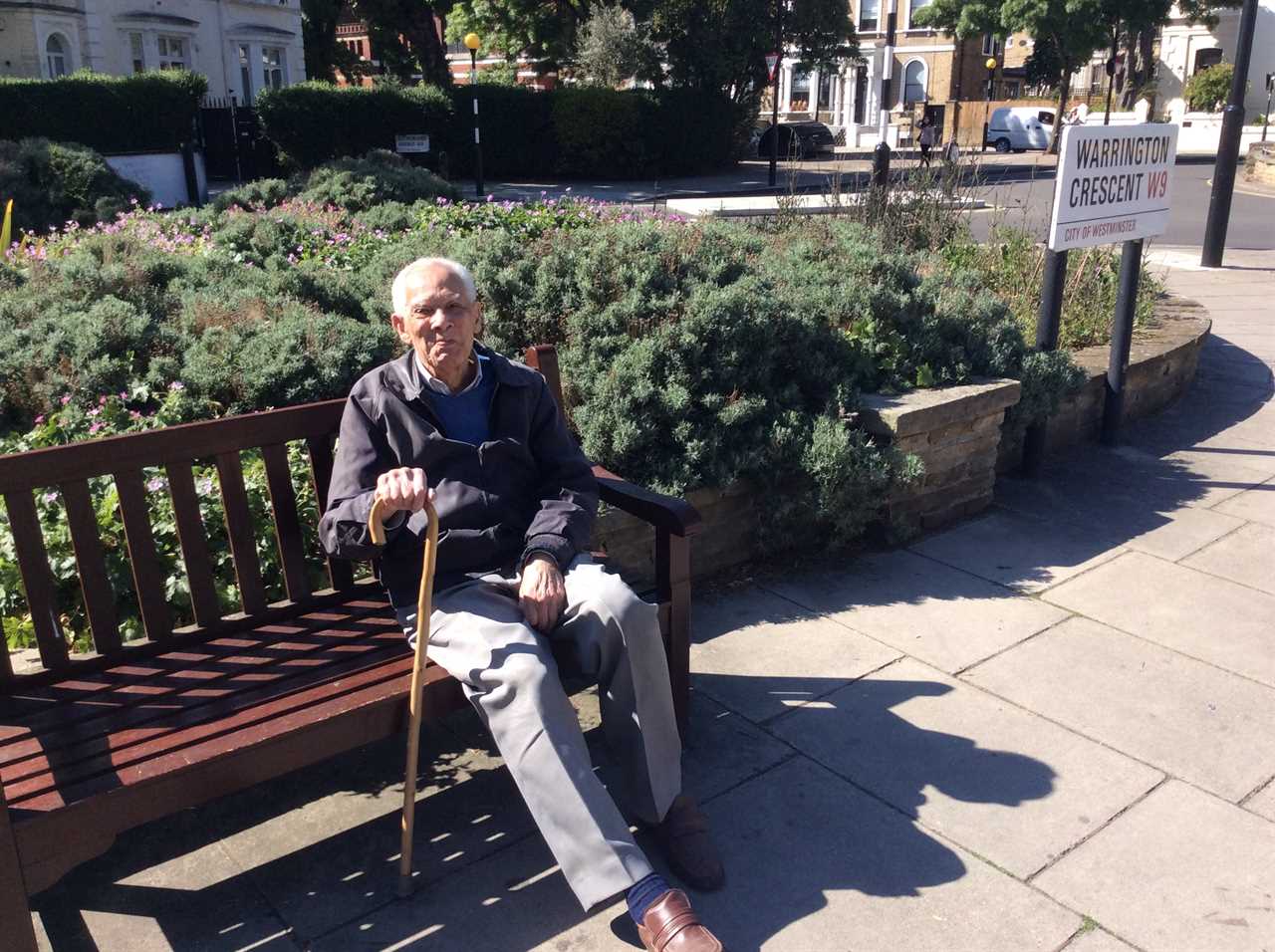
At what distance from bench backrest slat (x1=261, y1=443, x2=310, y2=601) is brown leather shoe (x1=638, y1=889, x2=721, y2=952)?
1.36 m

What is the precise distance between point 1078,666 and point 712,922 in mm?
1788

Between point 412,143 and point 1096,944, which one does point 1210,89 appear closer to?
point 412,143

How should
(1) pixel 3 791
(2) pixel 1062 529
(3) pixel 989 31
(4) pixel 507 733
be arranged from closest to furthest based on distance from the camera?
(1) pixel 3 791 → (4) pixel 507 733 → (2) pixel 1062 529 → (3) pixel 989 31

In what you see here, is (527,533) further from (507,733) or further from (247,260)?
(247,260)

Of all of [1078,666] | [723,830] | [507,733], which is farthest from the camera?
[1078,666]

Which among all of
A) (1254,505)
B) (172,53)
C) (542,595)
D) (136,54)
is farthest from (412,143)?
(542,595)

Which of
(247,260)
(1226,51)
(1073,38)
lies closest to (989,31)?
(1073,38)

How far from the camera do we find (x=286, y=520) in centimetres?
314

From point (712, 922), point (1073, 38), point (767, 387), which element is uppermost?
point (1073, 38)

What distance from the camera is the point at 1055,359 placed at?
545 cm

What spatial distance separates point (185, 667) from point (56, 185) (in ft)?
43.9

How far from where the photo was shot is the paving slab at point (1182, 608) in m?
3.89

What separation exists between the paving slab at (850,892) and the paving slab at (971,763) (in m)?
0.12

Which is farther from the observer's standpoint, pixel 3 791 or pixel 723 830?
pixel 723 830
